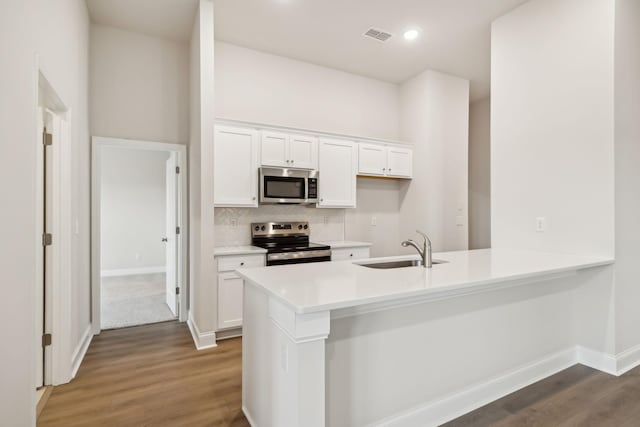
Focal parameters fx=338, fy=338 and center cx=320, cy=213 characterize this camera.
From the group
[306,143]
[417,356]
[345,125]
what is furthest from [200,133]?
[417,356]

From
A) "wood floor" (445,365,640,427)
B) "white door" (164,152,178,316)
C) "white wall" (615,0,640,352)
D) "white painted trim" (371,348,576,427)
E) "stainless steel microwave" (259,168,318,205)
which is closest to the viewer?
"white painted trim" (371,348,576,427)

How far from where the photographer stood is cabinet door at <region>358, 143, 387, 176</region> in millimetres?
4527

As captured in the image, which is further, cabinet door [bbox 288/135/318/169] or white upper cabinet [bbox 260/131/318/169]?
cabinet door [bbox 288/135/318/169]

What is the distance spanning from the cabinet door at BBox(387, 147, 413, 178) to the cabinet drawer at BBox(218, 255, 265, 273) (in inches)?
88.0

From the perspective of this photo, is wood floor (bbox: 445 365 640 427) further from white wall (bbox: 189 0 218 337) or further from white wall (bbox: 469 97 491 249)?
white wall (bbox: 469 97 491 249)

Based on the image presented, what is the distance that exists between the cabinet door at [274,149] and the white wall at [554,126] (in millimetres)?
2236

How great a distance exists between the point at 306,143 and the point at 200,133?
1.34m

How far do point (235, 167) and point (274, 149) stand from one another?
1.69 feet

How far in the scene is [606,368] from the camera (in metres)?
2.67

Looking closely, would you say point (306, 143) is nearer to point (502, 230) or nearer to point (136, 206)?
point (502, 230)

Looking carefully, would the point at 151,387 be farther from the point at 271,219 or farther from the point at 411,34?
the point at 411,34

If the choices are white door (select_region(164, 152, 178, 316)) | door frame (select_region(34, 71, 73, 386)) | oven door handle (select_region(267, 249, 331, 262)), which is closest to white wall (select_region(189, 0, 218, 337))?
oven door handle (select_region(267, 249, 331, 262))

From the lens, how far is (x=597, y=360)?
2.71m

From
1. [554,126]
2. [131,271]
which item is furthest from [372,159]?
[131,271]
